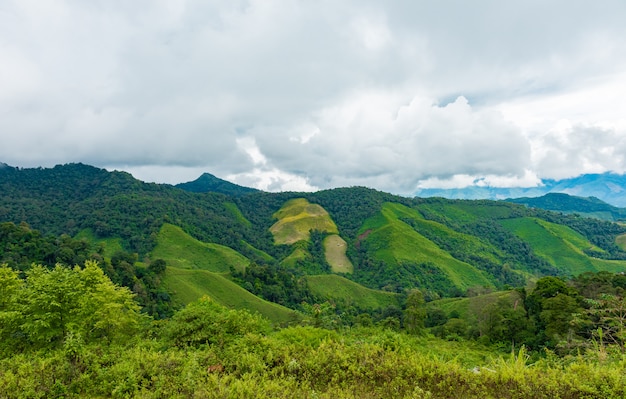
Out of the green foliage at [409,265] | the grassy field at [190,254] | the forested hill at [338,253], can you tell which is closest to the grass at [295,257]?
the forested hill at [338,253]

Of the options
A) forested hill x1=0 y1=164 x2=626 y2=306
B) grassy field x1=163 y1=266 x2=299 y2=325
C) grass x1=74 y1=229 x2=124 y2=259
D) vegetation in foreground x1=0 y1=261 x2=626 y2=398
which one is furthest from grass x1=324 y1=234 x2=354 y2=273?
vegetation in foreground x1=0 y1=261 x2=626 y2=398

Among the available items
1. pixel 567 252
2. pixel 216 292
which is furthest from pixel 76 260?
pixel 567 252

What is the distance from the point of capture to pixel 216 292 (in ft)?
348

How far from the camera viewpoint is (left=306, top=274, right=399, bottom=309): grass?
12625 cm

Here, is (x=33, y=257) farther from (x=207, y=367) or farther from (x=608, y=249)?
(x=608, y=249)

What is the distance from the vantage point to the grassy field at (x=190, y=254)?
140 metres

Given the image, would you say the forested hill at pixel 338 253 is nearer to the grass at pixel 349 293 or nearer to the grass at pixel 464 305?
the grass at pixel 349 293

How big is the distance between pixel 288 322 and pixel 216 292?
113 feet

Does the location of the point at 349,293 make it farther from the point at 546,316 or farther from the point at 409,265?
the point at 546,316

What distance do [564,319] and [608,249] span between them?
194673 mm

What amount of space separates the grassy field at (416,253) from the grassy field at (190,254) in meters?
69.4

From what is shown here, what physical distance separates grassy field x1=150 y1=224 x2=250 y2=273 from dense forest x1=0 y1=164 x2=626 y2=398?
83cm

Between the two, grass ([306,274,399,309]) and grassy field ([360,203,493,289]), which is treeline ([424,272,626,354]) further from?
grassy field ([360,203,493,289])

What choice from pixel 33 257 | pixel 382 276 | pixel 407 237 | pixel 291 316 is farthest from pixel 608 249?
pixel 33 257
